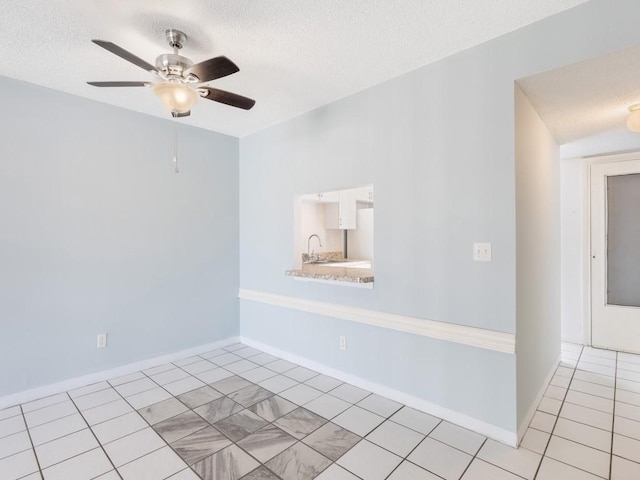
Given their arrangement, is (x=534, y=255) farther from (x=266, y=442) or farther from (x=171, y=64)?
(x=171, y=64)

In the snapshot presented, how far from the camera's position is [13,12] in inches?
72.8

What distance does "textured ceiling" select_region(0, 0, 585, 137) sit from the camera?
181 cm

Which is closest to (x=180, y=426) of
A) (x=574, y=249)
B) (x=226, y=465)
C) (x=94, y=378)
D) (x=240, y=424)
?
(x=240, y=424)

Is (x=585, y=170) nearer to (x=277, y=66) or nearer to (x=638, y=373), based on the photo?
(x=638, y=373)

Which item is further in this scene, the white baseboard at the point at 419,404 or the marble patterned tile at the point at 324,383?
the marble patterned tile at the point at 324,383

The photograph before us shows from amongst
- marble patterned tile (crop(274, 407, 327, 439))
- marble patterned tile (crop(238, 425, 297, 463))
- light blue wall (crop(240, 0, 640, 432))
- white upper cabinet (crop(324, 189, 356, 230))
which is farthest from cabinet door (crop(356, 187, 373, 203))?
marble patterned tile (crop(238, 425, 297, 463))

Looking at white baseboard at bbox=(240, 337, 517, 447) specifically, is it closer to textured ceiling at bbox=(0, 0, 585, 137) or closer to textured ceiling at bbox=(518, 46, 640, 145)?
textured ceiling at bbox=(518, 46, 640, 145)

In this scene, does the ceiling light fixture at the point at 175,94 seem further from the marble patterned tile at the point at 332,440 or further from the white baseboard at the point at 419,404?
the white baseboard at the point at 419,404

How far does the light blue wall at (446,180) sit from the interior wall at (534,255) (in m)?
0.09

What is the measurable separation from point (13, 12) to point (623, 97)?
3.84 m

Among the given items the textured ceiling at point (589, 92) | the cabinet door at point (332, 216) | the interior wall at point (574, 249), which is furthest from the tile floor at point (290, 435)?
the cabinet door at point (332, 216)

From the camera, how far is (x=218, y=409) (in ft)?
8.28

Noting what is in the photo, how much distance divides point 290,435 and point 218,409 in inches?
26.6

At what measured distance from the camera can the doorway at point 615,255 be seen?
3.64 meters
